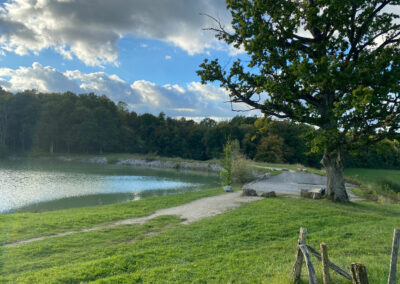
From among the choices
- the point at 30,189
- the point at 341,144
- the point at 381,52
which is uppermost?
the point at 381,52

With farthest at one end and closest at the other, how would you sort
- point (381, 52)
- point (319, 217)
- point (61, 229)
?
1. point (381, 52)
2. point (319, 217)
3. point (61, 229)

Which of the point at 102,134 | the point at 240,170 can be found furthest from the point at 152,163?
the point at 240,170

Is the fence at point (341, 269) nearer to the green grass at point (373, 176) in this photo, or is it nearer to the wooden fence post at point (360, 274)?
the wooden fence post at point (360, 274)

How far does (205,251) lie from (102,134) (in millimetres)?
63996

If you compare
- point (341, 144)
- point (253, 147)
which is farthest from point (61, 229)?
point (253, 147)

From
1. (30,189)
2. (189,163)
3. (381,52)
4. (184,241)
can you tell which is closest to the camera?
(184,241)

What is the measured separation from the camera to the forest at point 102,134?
204 feet

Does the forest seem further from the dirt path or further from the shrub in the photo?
the dirt path

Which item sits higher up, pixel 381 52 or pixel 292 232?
pixel 381 52

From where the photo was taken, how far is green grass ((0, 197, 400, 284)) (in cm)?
543

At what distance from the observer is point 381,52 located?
444 inches

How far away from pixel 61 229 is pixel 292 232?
7613mm

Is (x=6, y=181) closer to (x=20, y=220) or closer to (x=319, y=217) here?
(x=20, y=220)

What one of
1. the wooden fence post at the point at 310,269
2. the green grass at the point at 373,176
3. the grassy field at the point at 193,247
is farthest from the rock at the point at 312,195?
the green grass at the point at 373,176
